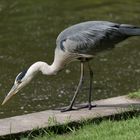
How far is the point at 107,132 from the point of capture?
6.28 meters

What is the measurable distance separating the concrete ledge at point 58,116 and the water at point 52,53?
0.73 meters

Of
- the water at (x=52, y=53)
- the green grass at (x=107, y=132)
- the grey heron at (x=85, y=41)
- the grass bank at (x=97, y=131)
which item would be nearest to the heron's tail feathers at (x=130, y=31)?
the grey heron at (x=85, y=41)

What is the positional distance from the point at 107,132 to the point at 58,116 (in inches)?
37.6

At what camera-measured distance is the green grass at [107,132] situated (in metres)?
6.09

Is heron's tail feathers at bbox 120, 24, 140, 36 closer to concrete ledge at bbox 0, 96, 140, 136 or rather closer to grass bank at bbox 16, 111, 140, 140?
concrete ledge at bbox 0, 96, 140, 136

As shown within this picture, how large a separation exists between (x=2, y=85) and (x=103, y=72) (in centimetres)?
182

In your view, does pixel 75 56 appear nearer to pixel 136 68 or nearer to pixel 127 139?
pixel 127 139

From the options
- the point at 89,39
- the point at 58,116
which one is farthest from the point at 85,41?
the point at 58,116

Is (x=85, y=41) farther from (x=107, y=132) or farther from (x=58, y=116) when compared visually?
(x=107, y=132)

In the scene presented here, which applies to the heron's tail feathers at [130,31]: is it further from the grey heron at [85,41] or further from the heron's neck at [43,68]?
the heron's neck at [43,68]

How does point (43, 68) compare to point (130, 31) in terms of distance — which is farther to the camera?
point (43, 68)

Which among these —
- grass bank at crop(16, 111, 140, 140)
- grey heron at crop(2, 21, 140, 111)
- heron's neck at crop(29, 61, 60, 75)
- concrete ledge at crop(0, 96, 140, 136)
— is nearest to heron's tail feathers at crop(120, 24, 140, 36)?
grey heron at crop(2, 21, 140, 111)

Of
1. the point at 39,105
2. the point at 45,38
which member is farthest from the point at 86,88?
the point at 45,38

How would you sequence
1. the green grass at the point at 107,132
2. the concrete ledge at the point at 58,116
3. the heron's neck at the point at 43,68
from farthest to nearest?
the heron's neck at the point at 43,68, the concrete ledge at the point at 58,116, the green grass at the point at 107,132
